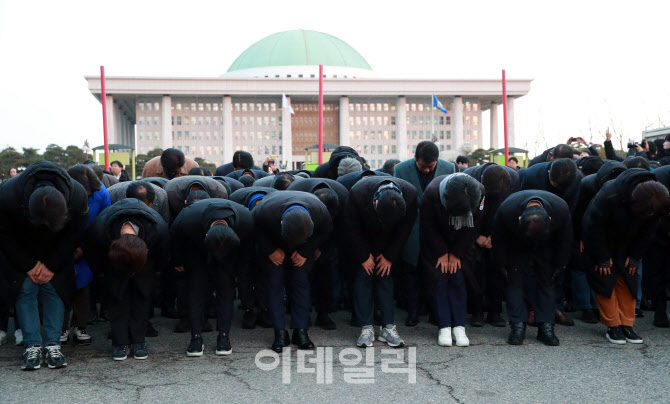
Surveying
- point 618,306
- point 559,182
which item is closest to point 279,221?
point 559,182

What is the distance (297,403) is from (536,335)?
9.24ft

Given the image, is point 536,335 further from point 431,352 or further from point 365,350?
point 365,350

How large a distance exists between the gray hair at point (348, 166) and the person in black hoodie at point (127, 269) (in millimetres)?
2630

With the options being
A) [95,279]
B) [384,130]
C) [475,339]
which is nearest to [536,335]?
[475,339]

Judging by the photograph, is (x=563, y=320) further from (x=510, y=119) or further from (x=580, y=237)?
(x=510, y=119)

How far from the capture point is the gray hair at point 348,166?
23.1 feet

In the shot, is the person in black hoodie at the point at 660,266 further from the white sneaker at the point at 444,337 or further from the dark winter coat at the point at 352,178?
the dark winter coat at the point at 352,178

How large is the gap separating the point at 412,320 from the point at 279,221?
2128 mm

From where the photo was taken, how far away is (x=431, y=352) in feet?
16.9

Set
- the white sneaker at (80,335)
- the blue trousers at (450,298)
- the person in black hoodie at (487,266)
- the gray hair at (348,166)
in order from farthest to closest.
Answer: the gray hair at (348,166)
the person in black hoodie at (487,266)
the white sneaker at (80,335)
the blue trousers at (450,298)

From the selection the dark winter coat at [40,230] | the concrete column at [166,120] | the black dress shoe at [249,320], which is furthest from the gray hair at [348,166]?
the concrete column at [166,120]

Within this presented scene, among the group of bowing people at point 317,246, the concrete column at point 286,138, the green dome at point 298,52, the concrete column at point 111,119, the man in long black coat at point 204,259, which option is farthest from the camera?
the green dome at point 298,52

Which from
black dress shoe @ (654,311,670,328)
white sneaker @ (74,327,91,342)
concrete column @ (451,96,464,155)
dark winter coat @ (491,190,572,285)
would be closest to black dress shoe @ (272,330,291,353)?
white sneaker @ (74,327,91,342)

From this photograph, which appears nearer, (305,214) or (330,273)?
(305,214)
